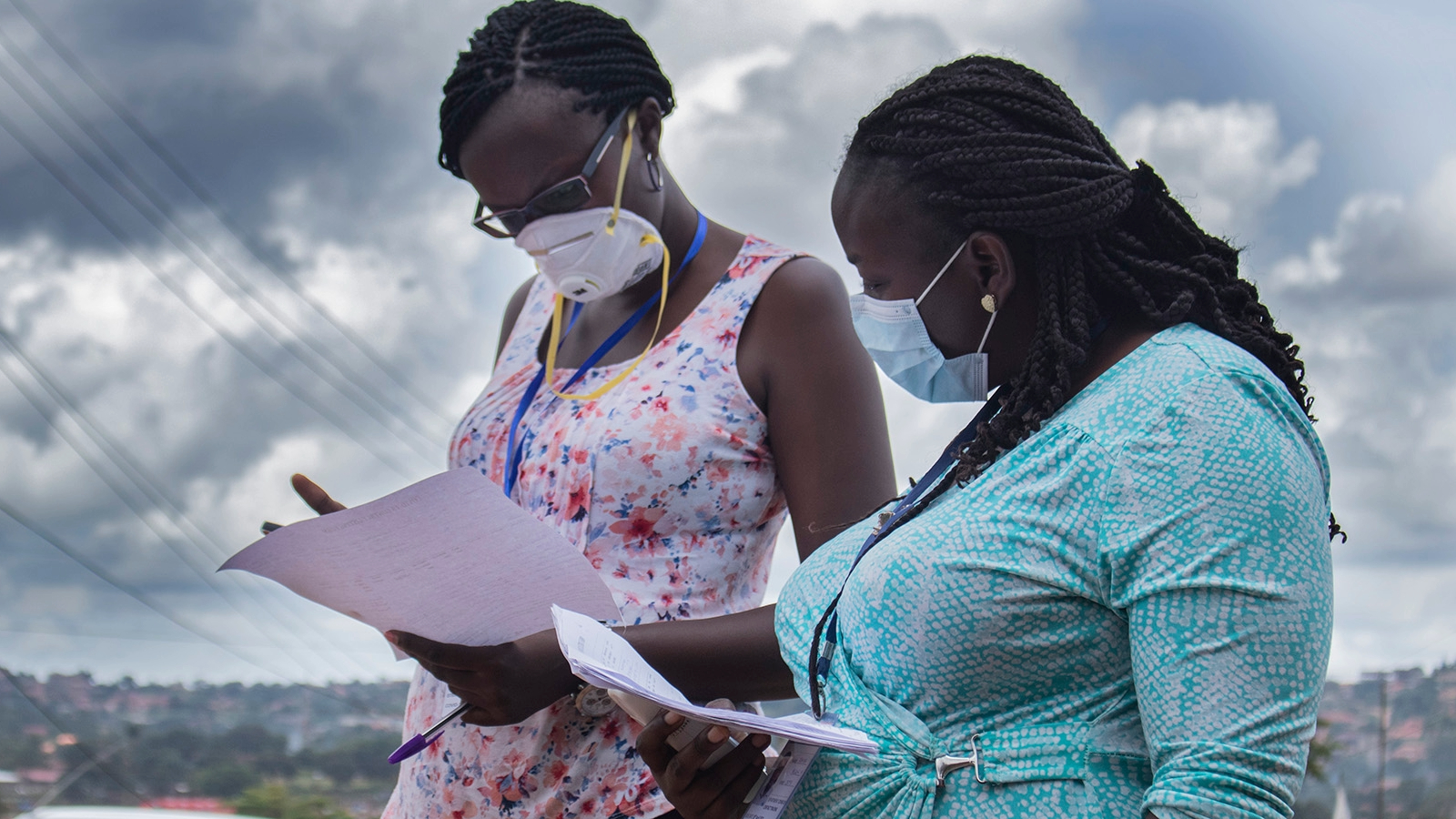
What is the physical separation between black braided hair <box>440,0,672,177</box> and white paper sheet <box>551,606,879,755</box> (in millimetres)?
1053

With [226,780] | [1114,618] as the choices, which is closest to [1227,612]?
[1114,618]

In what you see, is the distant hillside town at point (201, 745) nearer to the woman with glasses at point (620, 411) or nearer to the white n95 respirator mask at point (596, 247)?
the woman with glasses at point (620, 411)

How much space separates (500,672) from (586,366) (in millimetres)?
584

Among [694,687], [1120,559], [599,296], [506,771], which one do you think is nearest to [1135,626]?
[1120,559]

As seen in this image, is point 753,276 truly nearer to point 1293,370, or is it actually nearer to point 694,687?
point 694,687

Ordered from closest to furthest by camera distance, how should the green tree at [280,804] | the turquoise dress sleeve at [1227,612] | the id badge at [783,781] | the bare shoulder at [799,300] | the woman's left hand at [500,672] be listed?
the turquoise dress sleeve at [1227,612] < the id badge at [783,781] < the woman's left hand at [500,672] < the bare shoulder at [799,300] < the green tree at [280,804]

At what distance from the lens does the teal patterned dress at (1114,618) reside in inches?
38.1

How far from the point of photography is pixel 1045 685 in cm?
111

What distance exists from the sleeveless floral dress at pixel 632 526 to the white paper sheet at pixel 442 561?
19 centimetres

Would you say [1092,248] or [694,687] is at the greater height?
[1092,248]

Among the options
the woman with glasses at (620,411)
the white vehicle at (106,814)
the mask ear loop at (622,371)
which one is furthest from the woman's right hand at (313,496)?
the white vehicle at (106,814)

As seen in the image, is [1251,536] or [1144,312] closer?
[1251,536]

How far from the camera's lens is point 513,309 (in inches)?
94.0

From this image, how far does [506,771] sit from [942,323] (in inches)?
35.0
